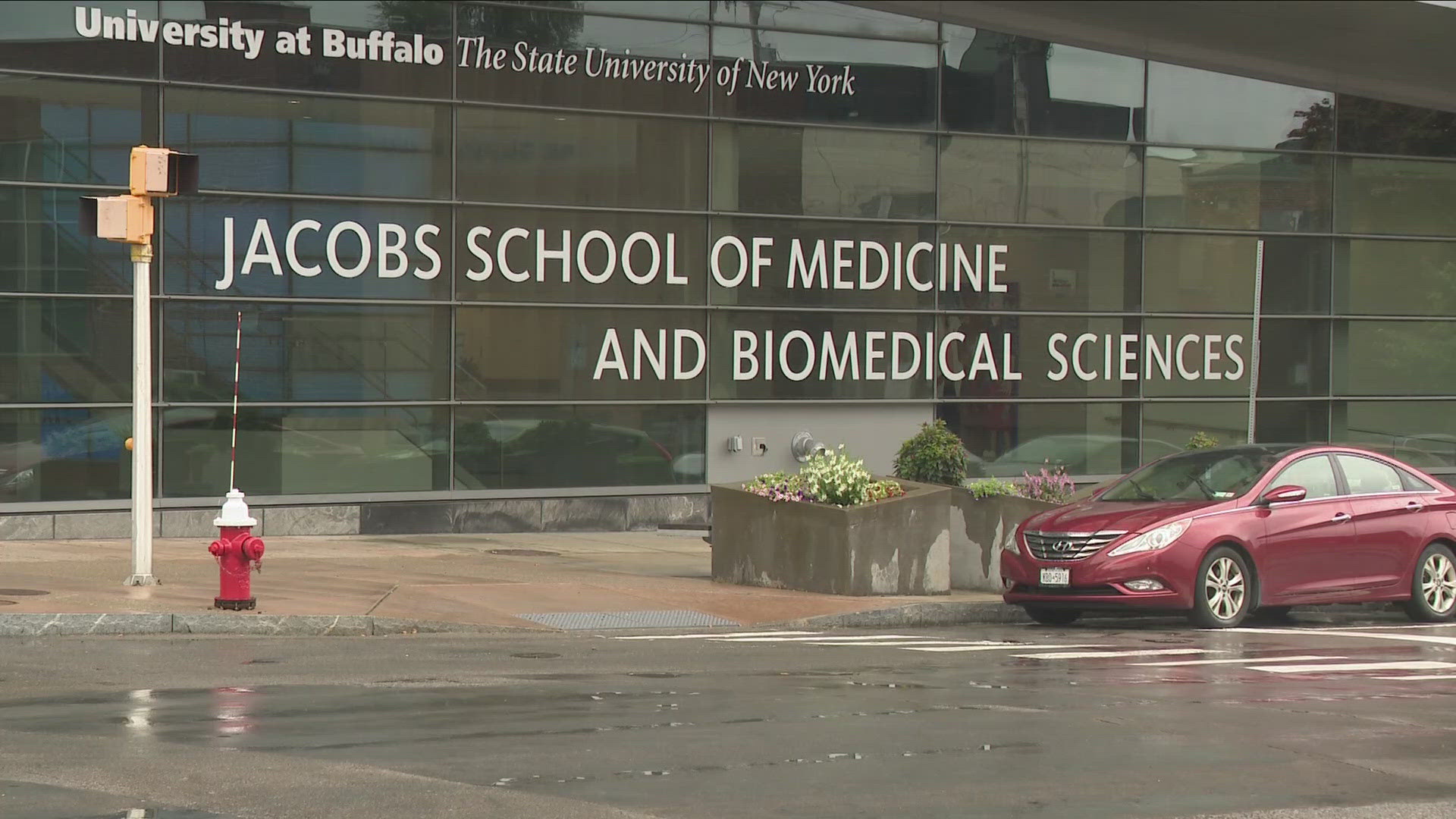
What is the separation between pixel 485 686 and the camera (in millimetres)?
9367

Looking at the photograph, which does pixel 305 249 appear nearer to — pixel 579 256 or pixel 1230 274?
pixel 579 256

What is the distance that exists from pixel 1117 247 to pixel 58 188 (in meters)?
14.2

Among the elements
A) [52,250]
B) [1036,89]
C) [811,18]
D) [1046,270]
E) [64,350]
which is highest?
[811,18]

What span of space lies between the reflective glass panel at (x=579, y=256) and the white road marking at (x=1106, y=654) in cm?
1100

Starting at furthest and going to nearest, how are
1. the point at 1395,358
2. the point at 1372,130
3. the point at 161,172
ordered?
the point at 1395,358 → the point at 1372,130 → the point at 161,172

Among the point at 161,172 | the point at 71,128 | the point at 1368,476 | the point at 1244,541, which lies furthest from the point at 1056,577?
the point at 71,128

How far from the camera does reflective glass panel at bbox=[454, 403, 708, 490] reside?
21.0 metres

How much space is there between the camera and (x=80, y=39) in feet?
61.3

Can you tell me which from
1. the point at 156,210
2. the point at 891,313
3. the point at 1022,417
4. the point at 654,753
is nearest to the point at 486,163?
the point at 156,210

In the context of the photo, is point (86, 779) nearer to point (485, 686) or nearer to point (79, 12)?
point (485, 686)

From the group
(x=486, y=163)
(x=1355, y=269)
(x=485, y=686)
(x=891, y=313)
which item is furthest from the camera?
(x=1355, y=269)

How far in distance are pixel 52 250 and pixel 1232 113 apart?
16370 mm

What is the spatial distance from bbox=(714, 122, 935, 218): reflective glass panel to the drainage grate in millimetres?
9544

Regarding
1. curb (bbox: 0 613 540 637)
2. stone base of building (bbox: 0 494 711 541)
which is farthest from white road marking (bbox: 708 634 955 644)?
Answer: stone base of building (bbox: 0 494 711 541)
